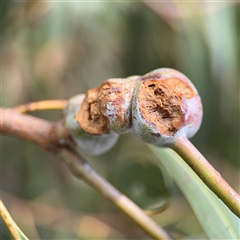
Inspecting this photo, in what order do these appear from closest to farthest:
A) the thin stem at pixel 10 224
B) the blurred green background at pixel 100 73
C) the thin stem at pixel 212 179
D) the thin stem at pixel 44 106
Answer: the thin stem at pixel 212 179 → the thin stem at pixel 10 224 → the thin stem at pixel 44 106 → the blurred green background at pixel 100 73

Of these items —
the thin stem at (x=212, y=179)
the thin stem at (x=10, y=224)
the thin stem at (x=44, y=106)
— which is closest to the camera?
the thin stem at (x=212, y=179)

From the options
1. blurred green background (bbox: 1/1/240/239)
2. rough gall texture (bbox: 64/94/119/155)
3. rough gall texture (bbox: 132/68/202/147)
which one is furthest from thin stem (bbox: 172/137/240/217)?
blurred green background (bbox: 1/1/240/239)

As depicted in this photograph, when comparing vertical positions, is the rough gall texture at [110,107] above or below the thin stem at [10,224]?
above

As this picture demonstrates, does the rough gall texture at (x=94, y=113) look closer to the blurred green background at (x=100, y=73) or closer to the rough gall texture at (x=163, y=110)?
the rough gall texture at (x=163, y=110)

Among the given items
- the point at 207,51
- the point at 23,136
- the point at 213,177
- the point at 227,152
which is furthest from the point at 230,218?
the point at 227,152

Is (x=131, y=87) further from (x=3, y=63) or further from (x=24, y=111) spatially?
(x=3, y=63)

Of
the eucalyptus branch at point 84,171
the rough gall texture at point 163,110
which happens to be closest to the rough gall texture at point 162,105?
the rough gall texture at point 163,110

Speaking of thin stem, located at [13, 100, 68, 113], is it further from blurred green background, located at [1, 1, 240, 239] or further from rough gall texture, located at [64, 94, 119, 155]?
blurred green background, located at [1, 1, 240, 239]
